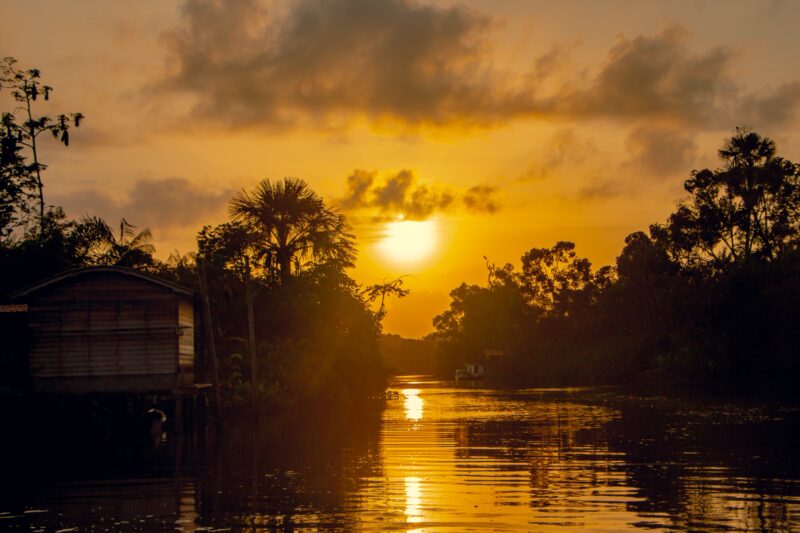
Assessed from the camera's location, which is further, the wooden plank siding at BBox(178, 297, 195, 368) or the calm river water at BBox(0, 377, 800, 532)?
the wooden plank siding at BBox(178, 297, 195, 368)

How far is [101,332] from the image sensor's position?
3825cm

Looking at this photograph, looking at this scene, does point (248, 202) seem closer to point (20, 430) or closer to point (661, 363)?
point (20, 430)

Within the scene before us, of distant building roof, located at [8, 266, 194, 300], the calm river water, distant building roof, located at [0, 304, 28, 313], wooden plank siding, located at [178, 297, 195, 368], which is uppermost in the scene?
distant building roof, located at [8, 266, 194, 300]

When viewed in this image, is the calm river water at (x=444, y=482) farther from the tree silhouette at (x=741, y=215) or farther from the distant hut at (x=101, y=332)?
the tree silhouette at (x=741, y=215)

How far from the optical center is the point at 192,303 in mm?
42719

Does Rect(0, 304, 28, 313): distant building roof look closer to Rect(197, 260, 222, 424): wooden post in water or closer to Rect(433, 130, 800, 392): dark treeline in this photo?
Rect(197, 260, 222, 424): wooden post in water

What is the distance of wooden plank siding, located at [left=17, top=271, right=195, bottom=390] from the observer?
38.1 meters

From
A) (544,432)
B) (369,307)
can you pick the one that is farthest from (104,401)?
(369,307)

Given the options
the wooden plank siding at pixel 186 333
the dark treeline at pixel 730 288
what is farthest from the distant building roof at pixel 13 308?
the dark treeline at pixel 730 288

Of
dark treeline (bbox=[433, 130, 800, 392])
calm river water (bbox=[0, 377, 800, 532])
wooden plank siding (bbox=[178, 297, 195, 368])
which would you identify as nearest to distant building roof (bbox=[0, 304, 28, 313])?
wooden plank siding (bbox=[178, 297, 195, 368])

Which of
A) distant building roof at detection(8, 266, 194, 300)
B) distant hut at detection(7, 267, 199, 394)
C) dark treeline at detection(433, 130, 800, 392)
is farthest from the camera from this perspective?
dark treeline at detection(433, 130, 800, 392)

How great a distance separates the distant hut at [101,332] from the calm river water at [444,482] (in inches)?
193

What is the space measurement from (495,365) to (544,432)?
96.3 meters

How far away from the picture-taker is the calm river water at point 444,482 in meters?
17.5
